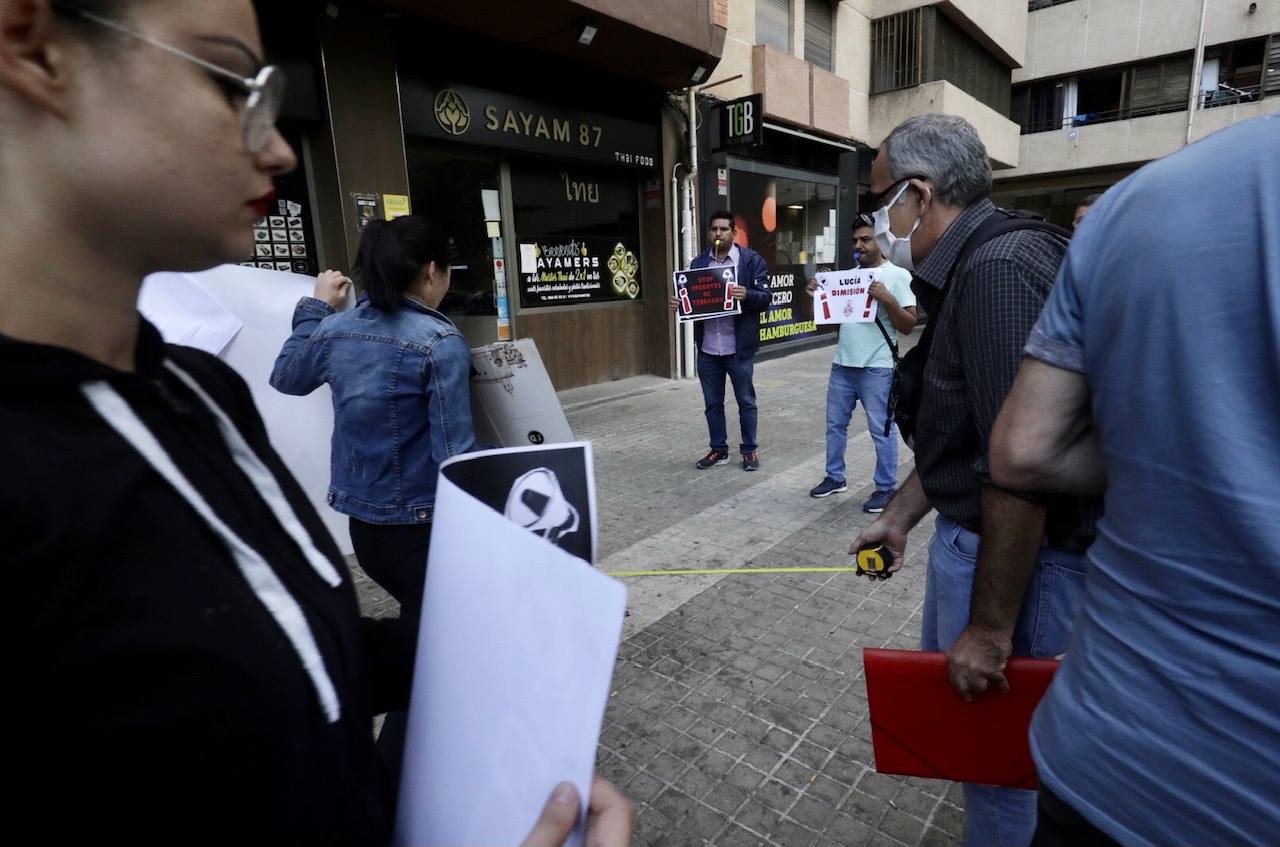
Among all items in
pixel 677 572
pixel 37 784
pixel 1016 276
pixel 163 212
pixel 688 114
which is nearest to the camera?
pixel 37 784

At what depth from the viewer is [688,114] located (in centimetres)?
955

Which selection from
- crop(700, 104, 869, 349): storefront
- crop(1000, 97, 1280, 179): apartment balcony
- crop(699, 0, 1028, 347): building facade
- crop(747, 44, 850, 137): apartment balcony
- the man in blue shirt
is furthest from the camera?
crop(1000, 97, 1280, 179): apartment balcony

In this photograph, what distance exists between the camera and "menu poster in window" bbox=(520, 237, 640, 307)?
8.56m

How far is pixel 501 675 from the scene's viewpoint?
0.74 m

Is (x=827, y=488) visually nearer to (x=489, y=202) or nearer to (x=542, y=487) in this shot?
(x=542, y=487)

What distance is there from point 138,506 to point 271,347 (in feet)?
9.20

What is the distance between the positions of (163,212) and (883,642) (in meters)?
3.28

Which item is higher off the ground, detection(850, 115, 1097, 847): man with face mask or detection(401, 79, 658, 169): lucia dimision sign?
detection(401, 79, 658, 169): lucia dimision sign

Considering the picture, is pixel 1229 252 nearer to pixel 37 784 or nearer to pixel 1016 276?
pixel 1016 276

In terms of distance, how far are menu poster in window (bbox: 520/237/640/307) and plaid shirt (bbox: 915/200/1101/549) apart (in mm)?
7164

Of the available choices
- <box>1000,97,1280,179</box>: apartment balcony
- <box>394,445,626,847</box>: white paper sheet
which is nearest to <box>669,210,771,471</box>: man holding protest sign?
<box>394,445,626,847</box>: white paper sheet

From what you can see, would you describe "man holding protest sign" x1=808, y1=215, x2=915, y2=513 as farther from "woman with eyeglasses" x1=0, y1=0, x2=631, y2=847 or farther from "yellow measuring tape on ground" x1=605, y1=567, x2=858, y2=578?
"woman with eyeglasses" x1=0, y1=0, x2=631, y2=847

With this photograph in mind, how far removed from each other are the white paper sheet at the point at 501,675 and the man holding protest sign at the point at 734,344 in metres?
5.07

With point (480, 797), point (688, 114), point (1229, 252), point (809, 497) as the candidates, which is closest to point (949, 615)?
point (1229, 252)
